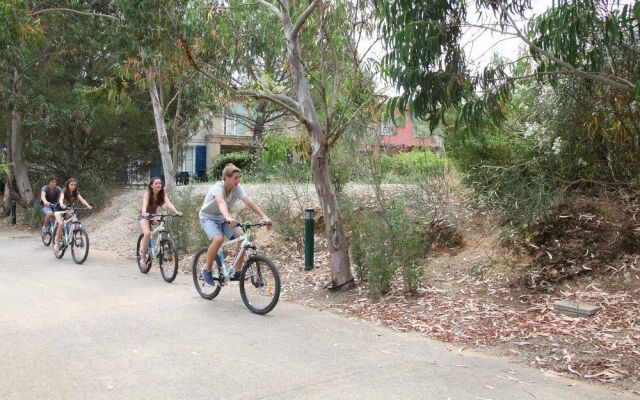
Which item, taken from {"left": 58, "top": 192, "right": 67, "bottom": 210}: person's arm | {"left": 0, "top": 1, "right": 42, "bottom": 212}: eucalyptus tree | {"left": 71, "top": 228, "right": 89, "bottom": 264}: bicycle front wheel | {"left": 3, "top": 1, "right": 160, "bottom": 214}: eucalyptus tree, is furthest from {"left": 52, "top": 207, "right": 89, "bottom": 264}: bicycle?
{"left": 3, "top": 1, "right": 160, "bottom": 214}: eucalyptus tree

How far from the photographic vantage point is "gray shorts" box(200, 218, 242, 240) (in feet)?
26.5

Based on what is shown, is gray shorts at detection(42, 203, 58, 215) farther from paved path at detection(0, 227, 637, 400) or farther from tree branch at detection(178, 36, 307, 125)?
tree branch at detection(178, 36, 307, 125)

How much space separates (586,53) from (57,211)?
1058 centimetres

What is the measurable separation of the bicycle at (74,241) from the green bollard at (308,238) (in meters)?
4.46

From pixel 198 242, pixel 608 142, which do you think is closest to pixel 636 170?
pixel 608 142

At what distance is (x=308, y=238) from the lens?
32.4ft

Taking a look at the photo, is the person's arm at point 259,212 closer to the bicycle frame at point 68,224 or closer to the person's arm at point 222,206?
the person's arm at point 222,206

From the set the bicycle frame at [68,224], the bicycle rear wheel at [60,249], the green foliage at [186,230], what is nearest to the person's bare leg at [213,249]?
the green foliage at [186,230]

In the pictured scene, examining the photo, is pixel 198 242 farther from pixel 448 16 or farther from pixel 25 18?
pixel 448 16

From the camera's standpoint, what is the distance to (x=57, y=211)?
501 inches

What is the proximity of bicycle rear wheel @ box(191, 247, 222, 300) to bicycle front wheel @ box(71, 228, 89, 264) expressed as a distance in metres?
3.92

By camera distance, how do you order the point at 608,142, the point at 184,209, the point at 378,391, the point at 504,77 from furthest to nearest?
the point at 184,209 < the point at 608,142 < the point at 504,77 < the point at 378,391

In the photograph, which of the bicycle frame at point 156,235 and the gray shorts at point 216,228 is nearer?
the gray shorts at point 216,228

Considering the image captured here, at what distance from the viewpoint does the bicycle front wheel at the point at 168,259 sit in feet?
31.0
